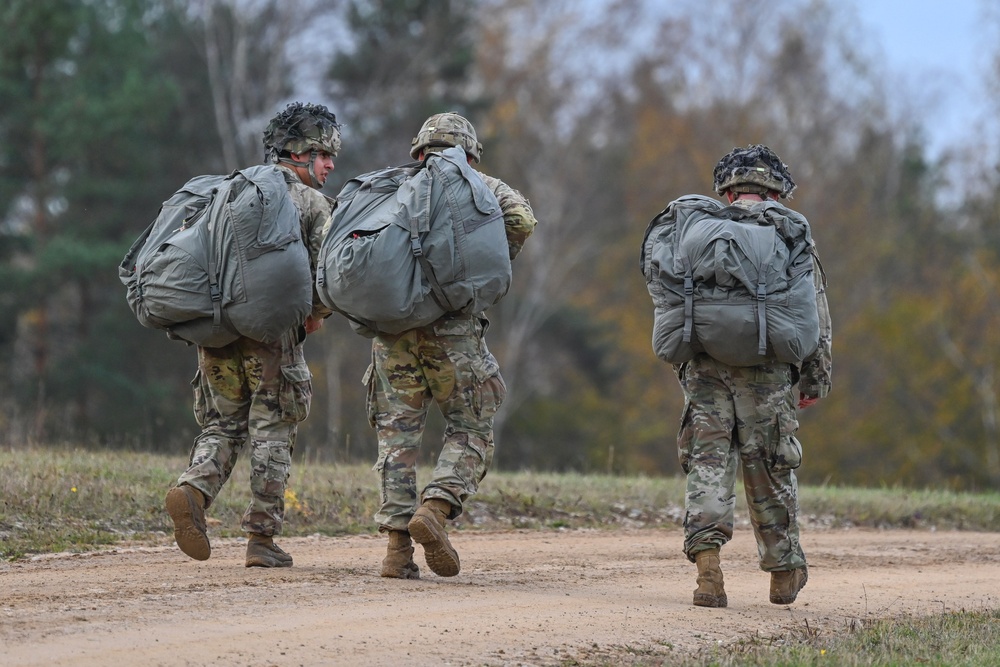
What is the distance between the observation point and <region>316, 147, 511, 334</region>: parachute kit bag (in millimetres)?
6625

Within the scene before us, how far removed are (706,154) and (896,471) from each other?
9681 millimetres

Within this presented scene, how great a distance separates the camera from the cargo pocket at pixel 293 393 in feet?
23.9

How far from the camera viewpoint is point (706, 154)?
38219 mm

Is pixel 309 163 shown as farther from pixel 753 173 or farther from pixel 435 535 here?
pixel 753 173

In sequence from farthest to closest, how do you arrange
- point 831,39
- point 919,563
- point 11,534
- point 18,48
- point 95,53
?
point 831,39, point 95,53, point 18,48, point 919,563, point 11,534

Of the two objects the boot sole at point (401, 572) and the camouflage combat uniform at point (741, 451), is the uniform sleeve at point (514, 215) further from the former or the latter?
the boot sole at point (401, 572)

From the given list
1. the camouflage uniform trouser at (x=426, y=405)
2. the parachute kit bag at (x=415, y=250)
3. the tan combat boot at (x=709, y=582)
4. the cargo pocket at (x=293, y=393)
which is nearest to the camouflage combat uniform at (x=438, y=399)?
the camouflage uniform trouser at (x=426, y=405)

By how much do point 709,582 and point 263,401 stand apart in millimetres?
2353

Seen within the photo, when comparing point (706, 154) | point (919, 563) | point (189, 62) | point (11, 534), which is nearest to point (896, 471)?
point (706, 154)

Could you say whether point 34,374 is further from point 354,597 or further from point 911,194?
point 911,194

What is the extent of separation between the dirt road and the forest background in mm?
15516

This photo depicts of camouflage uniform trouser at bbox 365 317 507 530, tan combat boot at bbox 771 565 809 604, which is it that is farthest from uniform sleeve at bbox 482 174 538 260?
tan combat boot at bbox 771 565 809 604

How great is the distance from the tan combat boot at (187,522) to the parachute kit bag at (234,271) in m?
0.76

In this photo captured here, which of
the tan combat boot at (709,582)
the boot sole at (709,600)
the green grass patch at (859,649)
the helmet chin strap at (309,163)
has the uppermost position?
the helmet chin strap at (309,163)
